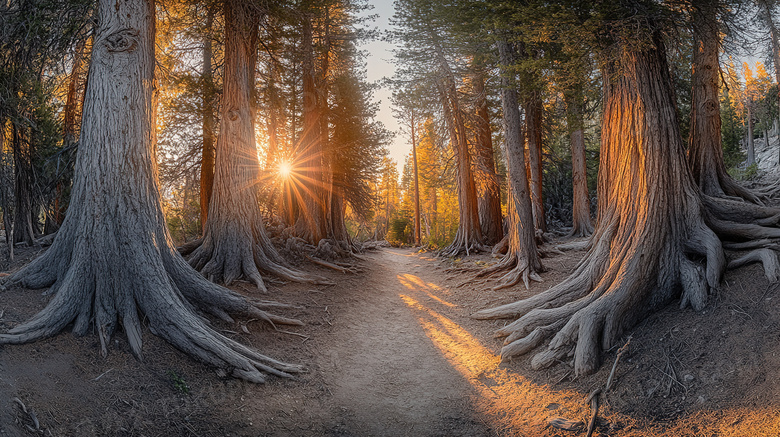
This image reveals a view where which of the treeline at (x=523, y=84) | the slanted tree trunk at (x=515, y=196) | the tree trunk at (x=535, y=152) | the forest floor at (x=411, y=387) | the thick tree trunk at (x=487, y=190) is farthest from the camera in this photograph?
the thick tree trunk at (x=487, y=190)

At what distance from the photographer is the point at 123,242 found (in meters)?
5.07

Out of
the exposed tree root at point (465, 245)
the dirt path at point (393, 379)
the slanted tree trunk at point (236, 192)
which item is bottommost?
the dirt path at point (393, 379)

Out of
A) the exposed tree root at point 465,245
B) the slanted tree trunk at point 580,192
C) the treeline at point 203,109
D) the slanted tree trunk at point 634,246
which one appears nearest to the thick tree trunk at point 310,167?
the treeline at point 203,109

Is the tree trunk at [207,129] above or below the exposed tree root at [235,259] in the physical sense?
above

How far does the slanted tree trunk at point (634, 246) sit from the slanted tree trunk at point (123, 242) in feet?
13.4

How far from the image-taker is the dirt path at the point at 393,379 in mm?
Result: 4570

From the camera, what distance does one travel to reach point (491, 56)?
1125 centimetres

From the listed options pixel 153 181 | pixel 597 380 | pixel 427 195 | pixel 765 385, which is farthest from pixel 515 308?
pixel 427 195

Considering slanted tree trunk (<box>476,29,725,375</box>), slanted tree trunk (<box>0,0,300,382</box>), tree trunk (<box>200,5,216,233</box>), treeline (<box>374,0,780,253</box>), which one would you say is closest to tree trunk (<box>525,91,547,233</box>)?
treeline (<box>374,0,780,253</box>)

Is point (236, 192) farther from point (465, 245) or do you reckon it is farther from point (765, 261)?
point (465, 245)

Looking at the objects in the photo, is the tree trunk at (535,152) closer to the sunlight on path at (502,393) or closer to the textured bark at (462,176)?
the textured bark at (462,176)

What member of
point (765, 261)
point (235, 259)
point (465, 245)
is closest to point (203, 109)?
point (235, 259)

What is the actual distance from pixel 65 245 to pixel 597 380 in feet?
24.6

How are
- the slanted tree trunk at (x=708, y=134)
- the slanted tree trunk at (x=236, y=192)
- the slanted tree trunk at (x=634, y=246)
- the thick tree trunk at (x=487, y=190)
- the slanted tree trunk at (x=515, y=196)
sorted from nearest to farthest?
1. the slanted tree trunk at (x=634, y=246)
2. the slanted tree trunk at (x=236, y=192)
3. the slanted tree trunk at (x=708, y=134)
4. the slanted tree trunk at (x=515, y=196)
5. the thick tree trunk at (x=487, y=190)
